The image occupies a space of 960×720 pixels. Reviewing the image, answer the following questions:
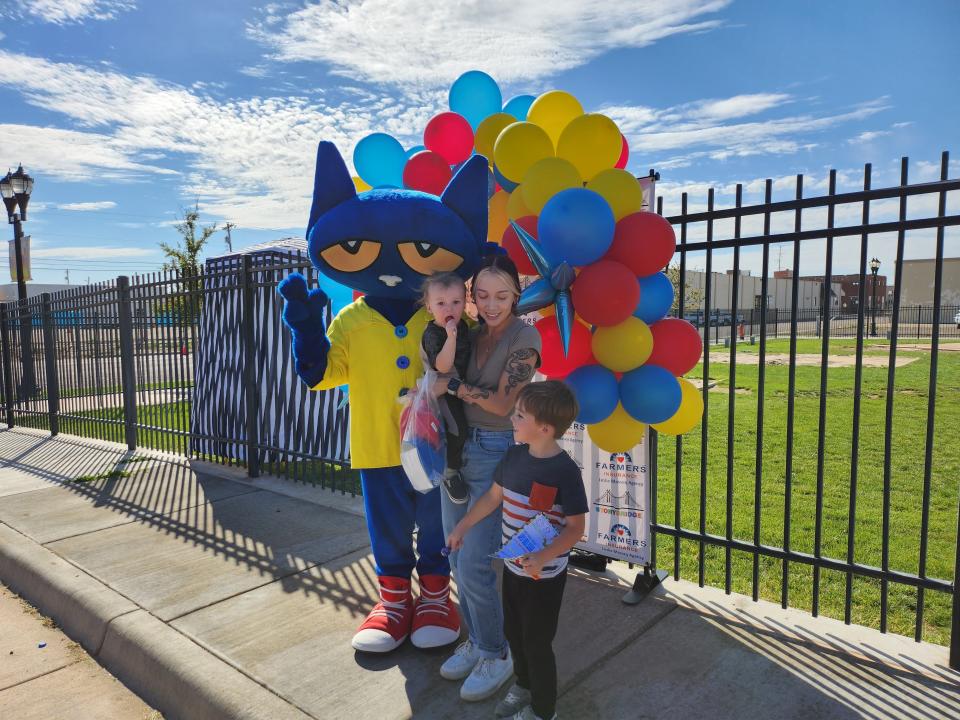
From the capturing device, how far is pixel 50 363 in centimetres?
898

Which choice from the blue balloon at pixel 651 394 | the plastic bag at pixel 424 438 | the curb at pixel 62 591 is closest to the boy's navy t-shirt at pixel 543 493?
the plastic bag at pixel 424 438

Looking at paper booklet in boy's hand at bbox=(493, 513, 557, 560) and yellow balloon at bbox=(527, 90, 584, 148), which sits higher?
yellow balloon at bbox=(527, 90, 584, 148)

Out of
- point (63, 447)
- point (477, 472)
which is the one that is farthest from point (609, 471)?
point (63, 447)

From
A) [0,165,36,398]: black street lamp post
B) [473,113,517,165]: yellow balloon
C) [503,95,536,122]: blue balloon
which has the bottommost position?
[473,113,517,165]: yellow balloon

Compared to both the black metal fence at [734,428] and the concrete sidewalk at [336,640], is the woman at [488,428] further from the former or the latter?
the black metal fence at [734,428]

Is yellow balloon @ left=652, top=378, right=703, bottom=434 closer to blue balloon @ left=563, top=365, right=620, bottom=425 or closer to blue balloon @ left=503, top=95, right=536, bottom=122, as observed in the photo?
blue balloon @ left=563, top=365, right=620, bottom=425

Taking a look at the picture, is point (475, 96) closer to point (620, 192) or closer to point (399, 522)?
point (620, 192)

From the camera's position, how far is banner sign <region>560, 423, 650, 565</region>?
3406mm

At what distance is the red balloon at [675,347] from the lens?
287 cm

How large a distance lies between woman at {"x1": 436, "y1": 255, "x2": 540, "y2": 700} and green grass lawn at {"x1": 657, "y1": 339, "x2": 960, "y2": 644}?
192cm

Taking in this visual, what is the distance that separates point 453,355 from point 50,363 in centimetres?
865

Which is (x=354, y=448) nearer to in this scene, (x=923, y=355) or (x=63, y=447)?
(x=63, y=447)

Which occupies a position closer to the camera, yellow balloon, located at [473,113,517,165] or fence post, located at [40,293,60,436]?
yellow balloon, located at [473,113,517,165]

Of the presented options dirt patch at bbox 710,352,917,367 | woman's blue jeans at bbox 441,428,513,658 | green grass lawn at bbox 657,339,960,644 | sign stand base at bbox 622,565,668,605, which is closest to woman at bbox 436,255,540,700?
woman's blue jeans at bbox 441,428,513,658
